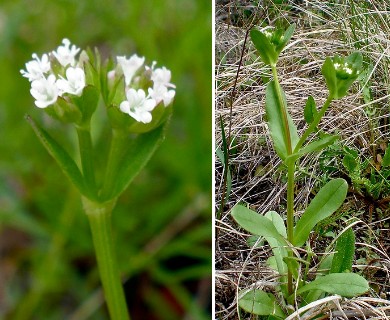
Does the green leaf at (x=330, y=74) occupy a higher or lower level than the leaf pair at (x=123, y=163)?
higher

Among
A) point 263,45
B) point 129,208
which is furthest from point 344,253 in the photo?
point 129,208

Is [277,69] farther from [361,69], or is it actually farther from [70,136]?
[70,136]

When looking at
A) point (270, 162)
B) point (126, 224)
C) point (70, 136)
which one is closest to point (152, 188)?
point (126, 224)

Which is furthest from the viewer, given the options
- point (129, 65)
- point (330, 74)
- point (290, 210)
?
point (129, 65)

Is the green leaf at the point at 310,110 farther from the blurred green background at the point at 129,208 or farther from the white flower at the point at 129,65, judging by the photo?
the blurred green background at the point at 129,208

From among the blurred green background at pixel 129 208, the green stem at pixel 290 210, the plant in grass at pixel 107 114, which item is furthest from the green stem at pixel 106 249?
the blurred green background at pixel 129 208

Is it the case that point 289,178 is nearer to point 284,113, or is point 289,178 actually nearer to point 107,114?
point 284,113
